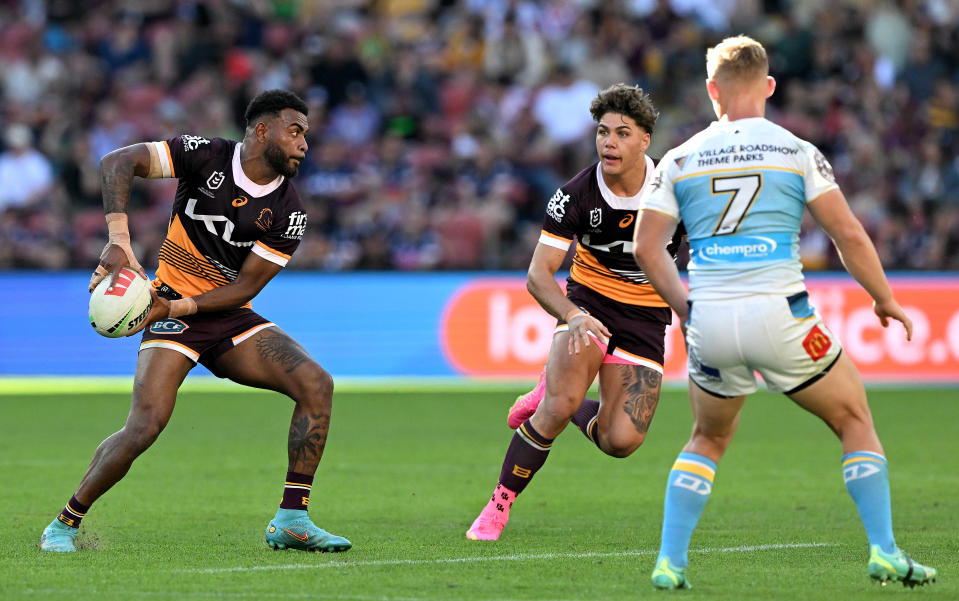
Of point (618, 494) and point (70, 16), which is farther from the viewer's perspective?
point (70, 16)

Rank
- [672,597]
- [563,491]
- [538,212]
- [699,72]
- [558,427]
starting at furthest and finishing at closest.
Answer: [699,72], [538,212], [563,491], [558,427], [672,597]

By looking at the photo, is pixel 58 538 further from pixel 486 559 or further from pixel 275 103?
pixel 275 103

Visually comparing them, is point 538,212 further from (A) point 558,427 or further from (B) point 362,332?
(A) point 558,427

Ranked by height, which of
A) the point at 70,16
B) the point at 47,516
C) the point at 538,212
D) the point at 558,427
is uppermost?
the point at 70,16

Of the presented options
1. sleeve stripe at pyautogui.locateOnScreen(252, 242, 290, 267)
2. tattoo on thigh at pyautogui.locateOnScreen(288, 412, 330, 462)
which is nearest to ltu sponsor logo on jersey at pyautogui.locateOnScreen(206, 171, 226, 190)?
sleeve stripe at pyautogui.locateOnScreen(252, 242, 290, 267)

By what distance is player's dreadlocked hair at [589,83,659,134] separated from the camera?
800 cm

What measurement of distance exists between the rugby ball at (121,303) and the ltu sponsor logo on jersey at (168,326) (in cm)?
27

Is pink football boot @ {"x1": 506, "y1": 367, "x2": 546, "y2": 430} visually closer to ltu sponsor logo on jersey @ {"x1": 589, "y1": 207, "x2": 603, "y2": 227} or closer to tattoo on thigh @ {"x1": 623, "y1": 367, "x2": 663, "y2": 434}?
tattoo on thigh @ {"x1": 623, "y1": 367, "x2": 663, "y2": 434}

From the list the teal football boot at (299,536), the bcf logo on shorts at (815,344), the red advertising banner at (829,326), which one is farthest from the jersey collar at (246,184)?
the red advertising banner at (829,326)

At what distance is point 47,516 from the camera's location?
8.44 m

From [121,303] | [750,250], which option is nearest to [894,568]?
[750,250]

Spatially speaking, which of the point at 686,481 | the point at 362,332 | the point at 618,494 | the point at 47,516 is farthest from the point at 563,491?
the point at 362,332

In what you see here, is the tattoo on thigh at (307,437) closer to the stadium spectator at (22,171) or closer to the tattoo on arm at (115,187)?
the tattoo on arm at (115,187)

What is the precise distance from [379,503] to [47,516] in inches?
81.6
